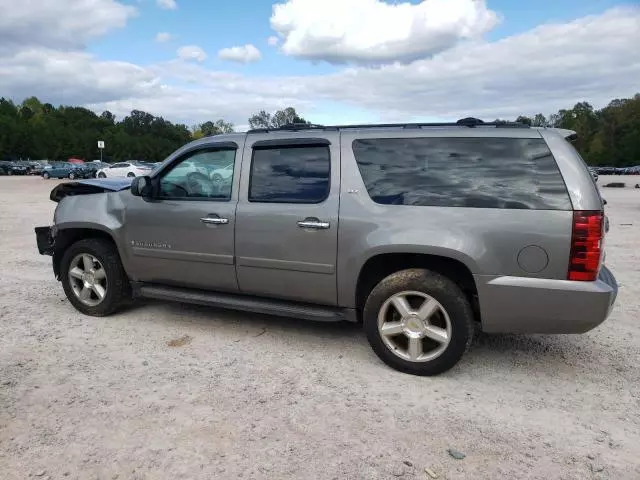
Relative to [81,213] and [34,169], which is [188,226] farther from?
[34,169]

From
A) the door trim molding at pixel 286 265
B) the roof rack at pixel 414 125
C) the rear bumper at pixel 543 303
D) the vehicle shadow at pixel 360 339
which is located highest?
the roof rack at pixel 414 125

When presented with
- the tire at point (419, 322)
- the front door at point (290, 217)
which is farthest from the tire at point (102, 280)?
the tire at point (419, 322)

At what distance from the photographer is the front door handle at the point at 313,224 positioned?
3973 millimetres

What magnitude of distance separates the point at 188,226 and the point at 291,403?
6.36 feet

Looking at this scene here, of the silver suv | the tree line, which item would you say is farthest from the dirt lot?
the tree line

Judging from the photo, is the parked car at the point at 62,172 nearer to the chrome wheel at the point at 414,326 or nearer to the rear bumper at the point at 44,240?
the rear bumper at the point at 44,240

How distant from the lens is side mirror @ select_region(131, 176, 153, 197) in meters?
4.69

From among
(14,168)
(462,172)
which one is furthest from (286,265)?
(14,168)

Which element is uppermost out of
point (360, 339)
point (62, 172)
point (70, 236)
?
point (70, 236)

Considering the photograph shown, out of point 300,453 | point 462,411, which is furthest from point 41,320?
point 462,411

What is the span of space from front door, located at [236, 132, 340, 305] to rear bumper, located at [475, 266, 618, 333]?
1.18 metres

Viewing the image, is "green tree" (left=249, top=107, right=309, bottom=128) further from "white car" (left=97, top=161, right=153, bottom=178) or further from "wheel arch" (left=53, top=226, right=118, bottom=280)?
"white car" (left=97, top=161, right=153, bottom=178)

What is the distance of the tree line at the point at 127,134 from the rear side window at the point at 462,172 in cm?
7684

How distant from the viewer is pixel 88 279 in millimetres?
5145
